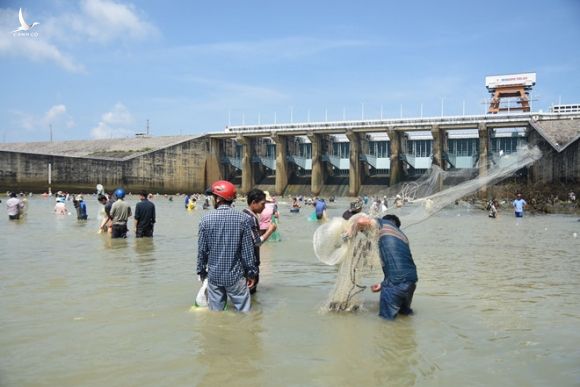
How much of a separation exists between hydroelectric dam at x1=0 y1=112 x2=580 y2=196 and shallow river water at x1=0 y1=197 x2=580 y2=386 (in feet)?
109

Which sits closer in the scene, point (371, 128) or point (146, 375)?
point (146, 375)

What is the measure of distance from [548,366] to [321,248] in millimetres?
2890

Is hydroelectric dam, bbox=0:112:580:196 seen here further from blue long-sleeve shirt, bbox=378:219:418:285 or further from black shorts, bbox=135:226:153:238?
blue long-sleeve shirt, bbox=378:219:418:285

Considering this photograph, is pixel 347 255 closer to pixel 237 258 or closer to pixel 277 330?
pixel 277 330

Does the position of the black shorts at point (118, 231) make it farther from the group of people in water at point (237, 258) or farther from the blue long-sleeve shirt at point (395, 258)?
the blue long-sleeve shirt at point (395, 258)

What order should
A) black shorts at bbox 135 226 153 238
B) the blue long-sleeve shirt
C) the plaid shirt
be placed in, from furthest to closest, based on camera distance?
black shorts at bbox 135 226 153 238, the blue long-sleeve shirt, the plaid shirt

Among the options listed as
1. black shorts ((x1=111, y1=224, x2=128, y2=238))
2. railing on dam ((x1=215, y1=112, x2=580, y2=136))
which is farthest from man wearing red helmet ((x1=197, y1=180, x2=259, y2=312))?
railing on dam ((x1=215, y1=112, x2=580, y2=136))

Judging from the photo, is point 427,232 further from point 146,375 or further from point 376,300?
point 146,375

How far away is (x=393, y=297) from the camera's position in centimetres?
619

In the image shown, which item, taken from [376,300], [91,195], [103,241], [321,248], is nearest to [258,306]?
Answer: [321,248]

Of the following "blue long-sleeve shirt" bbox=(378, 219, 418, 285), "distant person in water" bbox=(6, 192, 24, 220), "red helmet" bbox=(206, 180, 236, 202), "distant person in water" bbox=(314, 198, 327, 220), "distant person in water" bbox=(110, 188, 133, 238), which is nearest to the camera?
"red helmet" bbox=(206, 180, 236, 202)

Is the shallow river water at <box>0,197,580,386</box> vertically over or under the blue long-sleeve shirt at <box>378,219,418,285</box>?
under

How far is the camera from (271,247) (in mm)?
14250

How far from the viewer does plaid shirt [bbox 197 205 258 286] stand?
5.61 m
